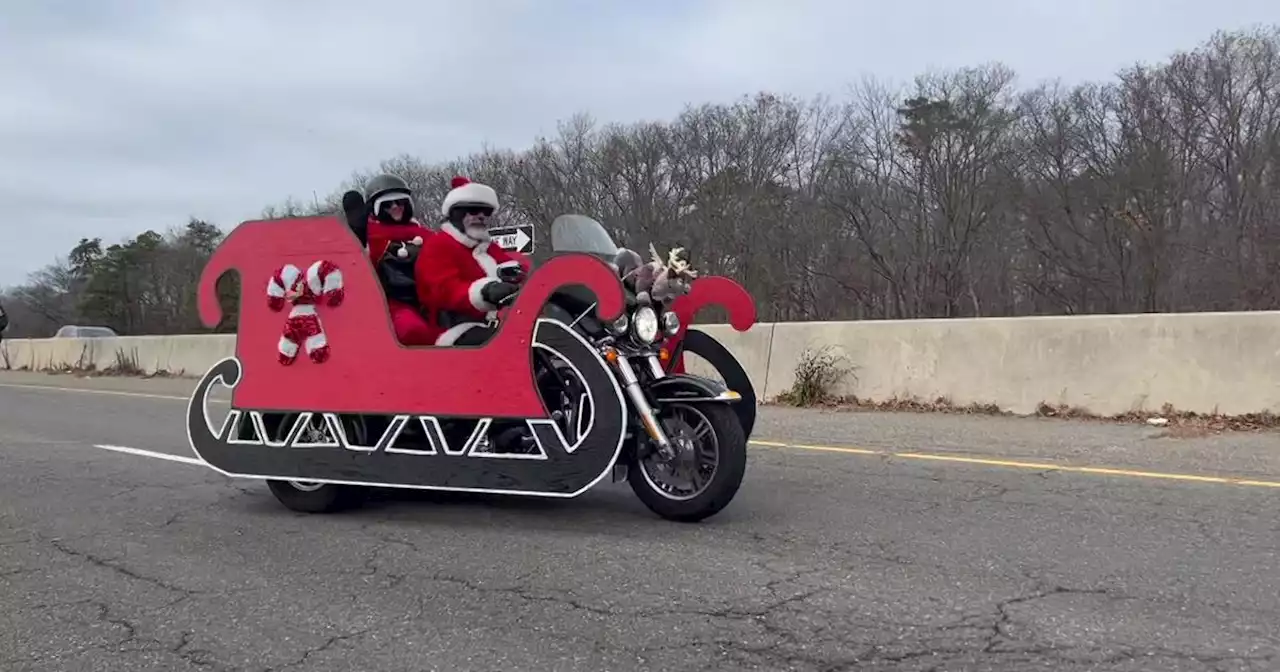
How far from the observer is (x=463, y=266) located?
553 cm

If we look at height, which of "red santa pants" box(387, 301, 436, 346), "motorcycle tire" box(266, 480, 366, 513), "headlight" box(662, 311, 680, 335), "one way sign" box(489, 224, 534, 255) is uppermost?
"one way sign" box(489, 224, 534, 255)

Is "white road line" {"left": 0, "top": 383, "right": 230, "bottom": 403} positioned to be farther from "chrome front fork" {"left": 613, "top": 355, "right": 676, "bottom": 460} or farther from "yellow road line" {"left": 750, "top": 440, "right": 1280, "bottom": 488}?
"chrome front fork" {"left": 613, "top": 355, "right": 676, "bottom": 460}

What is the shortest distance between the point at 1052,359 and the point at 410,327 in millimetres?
6542

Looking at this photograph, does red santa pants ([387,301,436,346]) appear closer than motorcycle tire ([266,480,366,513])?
Yes

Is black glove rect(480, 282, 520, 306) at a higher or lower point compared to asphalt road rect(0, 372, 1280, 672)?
higher

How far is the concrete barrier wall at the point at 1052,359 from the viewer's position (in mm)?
8672

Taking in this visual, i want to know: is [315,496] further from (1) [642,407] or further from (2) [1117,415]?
(2) [1117,415]

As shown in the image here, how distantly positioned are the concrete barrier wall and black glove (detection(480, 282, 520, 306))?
229 centimetres

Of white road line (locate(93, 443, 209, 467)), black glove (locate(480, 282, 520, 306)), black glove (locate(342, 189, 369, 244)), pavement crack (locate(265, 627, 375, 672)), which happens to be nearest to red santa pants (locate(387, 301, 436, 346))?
black glove (locate(480, 282, 520, 306))

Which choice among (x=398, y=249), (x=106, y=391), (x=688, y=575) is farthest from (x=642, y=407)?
(x=106, y=391)

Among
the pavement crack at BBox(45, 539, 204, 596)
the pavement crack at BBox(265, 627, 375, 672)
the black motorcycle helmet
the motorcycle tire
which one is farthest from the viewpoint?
the black motorcycle helmet

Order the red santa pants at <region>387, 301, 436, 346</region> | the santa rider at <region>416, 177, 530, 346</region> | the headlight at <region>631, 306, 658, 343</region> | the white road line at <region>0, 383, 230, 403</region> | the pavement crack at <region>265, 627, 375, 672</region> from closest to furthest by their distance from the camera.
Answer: the pavement crack at <region>265, 627, 375, 672</region> < the headlight at <region>631, 306, 658, 343</region> < the santa rider at <region>416, 177, 530, 346</region> < the red santa pants at <region>387, 301, 436, 346</region> < the white road line at <region>0, 383, 230, 403</region>

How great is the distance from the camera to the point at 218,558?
493 centimetres

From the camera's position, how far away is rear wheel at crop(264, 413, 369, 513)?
18.4 feet
